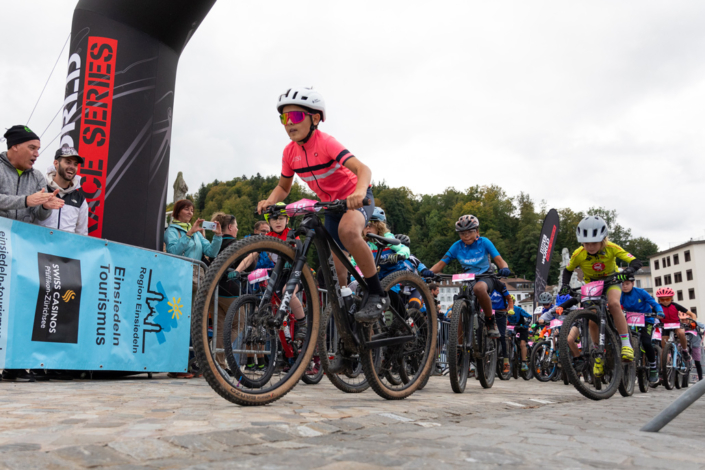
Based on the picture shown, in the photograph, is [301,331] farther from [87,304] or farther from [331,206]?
[87,304]

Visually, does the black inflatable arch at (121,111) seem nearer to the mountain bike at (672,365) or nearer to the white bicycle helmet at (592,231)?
the white bicycle helmet at (592,231)

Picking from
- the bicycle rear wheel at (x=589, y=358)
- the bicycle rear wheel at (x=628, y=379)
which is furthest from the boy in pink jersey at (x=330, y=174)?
the bicycle rear wheel at (x=628, y=379)

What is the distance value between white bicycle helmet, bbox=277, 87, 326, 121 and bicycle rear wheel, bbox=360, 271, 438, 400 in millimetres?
1608

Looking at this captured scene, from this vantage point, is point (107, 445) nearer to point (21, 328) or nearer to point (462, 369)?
point (21, 328)

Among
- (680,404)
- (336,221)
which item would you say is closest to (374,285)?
(336,221)

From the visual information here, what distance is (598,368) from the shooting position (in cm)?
681

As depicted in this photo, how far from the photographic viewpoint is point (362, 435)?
2.92 metres

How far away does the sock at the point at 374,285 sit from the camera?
4.74 m

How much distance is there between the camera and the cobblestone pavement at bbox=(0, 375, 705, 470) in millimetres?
2254

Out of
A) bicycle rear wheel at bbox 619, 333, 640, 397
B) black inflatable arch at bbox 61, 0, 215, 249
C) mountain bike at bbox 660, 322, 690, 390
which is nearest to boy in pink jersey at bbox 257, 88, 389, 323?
black inflatable arch at bbox 61, 0, 215, 249

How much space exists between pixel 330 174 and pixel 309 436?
2.40 m

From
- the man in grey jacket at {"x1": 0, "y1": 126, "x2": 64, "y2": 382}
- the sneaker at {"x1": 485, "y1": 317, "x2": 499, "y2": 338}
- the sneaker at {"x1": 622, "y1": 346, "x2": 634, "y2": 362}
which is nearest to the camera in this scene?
the man in grey jacket at {"x1": 0, "y1": 126, "x2": 64, "y2": 382}

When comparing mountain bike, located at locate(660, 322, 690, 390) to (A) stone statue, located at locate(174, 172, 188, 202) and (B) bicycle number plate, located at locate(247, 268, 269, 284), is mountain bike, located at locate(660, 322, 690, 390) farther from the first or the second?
(A) stone statue, located at locate(174, 172, 188, 202)

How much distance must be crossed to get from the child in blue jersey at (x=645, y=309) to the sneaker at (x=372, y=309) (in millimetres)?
6536
